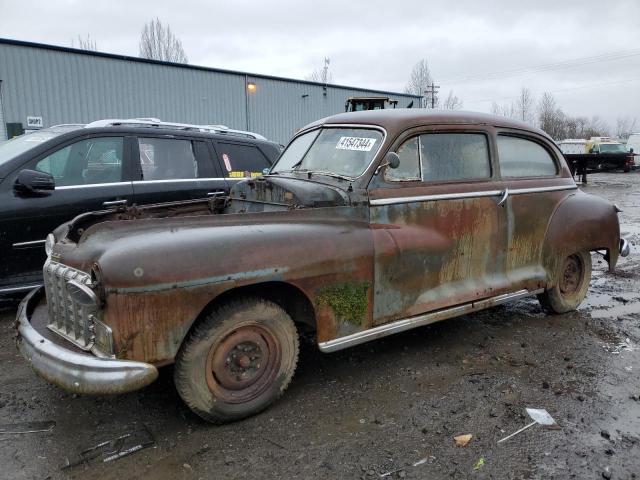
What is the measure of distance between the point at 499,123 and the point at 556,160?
36.3 inches

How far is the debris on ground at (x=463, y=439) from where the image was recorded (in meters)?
2.89

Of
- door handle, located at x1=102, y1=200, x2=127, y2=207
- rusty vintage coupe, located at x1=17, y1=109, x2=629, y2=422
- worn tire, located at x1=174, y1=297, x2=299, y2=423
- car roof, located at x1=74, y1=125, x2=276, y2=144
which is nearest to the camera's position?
rusty vintage coupe, located at x1=17, y1=109, x2=629, y2=422

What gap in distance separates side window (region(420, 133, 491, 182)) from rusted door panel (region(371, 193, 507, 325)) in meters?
0.21

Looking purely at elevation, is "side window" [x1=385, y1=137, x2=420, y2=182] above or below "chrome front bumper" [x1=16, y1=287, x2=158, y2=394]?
above

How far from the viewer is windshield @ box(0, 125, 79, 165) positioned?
4.98 meters

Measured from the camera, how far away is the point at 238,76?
1983 cm

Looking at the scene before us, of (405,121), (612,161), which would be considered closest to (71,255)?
(405,121)

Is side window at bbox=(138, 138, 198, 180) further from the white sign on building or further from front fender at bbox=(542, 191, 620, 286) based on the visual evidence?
the white sign on building

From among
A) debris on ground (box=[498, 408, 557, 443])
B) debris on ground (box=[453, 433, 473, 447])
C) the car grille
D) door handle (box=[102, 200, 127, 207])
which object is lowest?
debris on ground (box=[498, 408, 557, 443])

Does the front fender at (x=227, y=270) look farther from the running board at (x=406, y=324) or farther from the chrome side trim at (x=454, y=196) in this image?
the chrome side trim at (x=454, y=196)

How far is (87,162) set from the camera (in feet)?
17.1

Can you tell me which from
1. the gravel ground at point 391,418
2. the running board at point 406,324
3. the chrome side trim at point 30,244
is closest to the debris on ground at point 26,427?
the gravel ground at point 391,418

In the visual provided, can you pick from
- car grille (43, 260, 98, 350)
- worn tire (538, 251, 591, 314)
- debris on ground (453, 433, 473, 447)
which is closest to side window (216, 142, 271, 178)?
car grille (43, 260, 98, 350)

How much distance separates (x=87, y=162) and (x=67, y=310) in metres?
2.75
